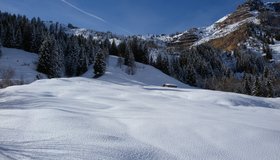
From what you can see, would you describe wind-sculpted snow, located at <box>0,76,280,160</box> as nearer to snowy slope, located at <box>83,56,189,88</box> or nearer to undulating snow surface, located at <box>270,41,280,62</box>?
snowy slope, located at <box>83,56,189,88</box>

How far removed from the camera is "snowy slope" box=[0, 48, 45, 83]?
54.9 meters

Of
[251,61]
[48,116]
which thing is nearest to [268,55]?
[251,61]

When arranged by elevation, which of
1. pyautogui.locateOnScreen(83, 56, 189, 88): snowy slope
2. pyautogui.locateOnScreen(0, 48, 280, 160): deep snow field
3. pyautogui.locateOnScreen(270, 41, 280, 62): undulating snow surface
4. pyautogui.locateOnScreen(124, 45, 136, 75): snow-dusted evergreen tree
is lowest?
pyautogui.locateOnScreen(83, 56, 189, 88): snowy slope

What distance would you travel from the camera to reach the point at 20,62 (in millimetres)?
66562

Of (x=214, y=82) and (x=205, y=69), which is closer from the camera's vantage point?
(x=214, y=82)

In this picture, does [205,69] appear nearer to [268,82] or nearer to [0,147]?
[268,82]

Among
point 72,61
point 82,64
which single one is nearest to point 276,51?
point 82,64

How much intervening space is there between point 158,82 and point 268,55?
105m

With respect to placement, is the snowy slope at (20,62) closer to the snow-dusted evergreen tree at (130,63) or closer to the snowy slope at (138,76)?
the snowy slope at (138,76)

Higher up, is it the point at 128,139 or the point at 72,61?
the point at 72,61

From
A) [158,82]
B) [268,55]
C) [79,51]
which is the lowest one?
[158,82]

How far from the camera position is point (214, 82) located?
3509 inches

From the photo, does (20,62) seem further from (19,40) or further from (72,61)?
(19,40)

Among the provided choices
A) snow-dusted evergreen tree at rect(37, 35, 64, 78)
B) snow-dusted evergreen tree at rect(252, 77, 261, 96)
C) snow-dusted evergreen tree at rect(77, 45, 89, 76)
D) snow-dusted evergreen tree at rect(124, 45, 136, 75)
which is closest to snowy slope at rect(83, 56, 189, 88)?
snow-dusted evergreen tree at rect(124, 45, 136, 75)
